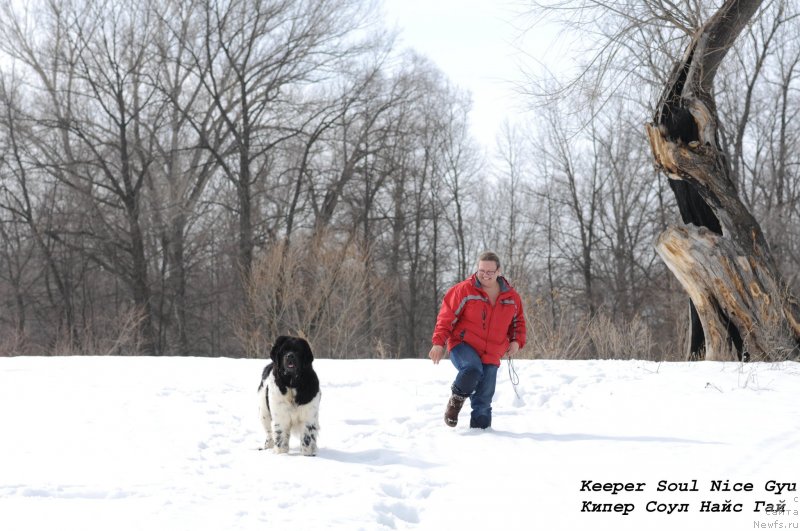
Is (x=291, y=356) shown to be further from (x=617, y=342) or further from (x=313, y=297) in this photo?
(x=313, y=297)

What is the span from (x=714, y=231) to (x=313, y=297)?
38.0 feet

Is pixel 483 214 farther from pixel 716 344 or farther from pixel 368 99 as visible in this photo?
pixel 716 344

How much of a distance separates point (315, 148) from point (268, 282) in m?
10.4

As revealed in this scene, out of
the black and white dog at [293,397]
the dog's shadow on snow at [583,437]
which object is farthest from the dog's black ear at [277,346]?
the dog's shadow on snow at [583,437]

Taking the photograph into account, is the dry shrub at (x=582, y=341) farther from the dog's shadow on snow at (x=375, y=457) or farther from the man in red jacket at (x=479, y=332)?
the dog's shadow on snow at (x=375, y=457)

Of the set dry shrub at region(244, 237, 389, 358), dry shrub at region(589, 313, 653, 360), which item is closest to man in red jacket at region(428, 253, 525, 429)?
dry shrub at region(589, 313, 653, 360)

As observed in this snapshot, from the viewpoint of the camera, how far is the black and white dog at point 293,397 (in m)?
6.35

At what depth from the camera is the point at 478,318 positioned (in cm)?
692

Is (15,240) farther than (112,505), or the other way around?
(15,240)

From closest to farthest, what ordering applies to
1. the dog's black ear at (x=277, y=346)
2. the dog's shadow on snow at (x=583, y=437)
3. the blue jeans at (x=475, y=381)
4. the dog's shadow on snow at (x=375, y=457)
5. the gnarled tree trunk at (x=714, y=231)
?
the dog's shadow on snow at (x=375, y=457)
the dog's shadow on snow at (x=583, y=437)
the dog's black ear at (x=277, y=346)
the blue jeans at (x=475, y=381)
the gnarled tree trunk at (x=714, y=231)

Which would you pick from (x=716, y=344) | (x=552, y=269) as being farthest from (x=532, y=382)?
(x=552, y=269)

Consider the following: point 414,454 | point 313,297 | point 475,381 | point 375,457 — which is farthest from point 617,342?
point 313,297

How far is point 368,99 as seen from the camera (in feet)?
94.1

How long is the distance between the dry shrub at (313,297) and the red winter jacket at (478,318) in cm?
1319
